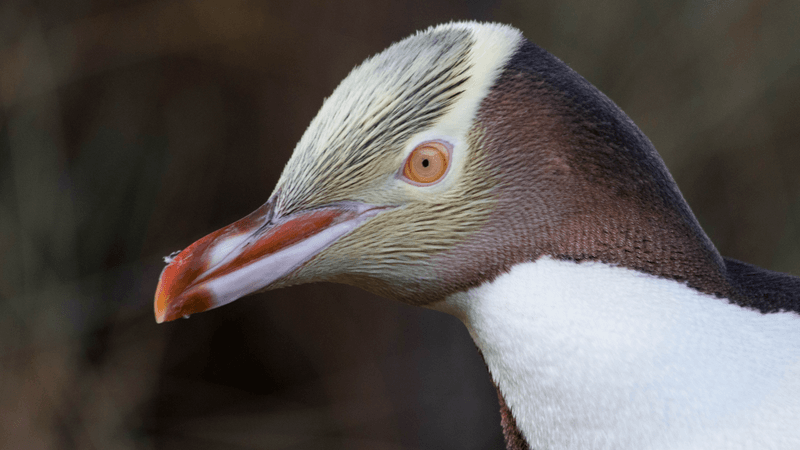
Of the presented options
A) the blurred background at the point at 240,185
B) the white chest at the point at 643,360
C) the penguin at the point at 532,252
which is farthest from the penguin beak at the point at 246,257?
the blurred background at the point at 240,185

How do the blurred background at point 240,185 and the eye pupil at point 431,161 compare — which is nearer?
the eye pupil at point 431,161

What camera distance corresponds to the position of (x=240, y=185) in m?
2.24

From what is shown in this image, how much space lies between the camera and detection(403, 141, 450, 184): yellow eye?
0.72m

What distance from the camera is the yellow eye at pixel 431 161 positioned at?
2.35 feet

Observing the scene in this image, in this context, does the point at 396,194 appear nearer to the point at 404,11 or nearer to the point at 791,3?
the point at 404,11

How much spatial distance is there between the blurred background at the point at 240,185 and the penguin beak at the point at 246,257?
1445mm

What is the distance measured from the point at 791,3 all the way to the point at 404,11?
1.43m

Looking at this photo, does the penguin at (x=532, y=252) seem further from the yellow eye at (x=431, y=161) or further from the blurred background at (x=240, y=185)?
the blurred background at (x=240, y=185)

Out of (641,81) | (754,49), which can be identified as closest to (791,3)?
(754,49)

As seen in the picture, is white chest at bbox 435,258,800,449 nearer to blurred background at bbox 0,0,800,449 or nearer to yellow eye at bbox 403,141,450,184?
yellow eye at bbox 403,141,450,184

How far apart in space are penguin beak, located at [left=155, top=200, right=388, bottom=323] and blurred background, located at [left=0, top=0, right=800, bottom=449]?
144 cm

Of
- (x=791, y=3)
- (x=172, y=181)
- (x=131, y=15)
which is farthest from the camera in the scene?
(x=791, y=3)

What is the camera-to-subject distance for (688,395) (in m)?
0.64

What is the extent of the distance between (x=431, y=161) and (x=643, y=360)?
0.99ft
